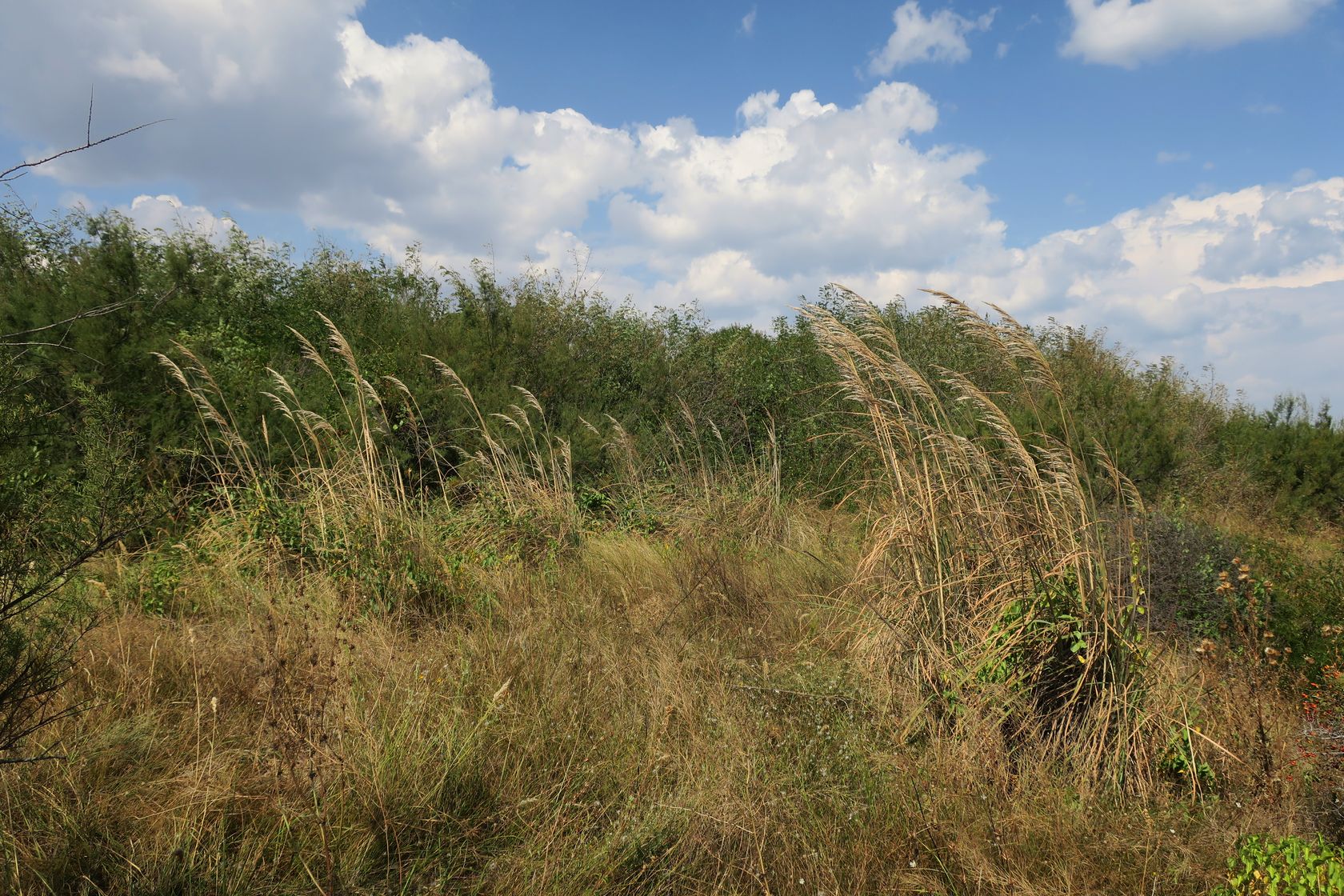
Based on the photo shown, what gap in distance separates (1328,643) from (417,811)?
525 cm

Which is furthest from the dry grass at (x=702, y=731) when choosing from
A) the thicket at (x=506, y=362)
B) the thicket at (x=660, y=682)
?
the thicket at (x=506, y=362)

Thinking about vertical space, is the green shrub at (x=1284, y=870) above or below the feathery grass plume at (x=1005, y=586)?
below

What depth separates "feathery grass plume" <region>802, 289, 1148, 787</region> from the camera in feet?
11.0

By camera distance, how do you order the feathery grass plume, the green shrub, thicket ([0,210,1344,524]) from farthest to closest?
thicket ([0,210,1344,524])
the feathery grass plume
the green shrub

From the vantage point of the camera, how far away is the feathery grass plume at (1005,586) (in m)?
3.34

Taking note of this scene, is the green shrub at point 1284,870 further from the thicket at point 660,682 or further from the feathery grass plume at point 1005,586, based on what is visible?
the feathery grass plume at point 1005,586

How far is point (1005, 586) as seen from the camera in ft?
11.7

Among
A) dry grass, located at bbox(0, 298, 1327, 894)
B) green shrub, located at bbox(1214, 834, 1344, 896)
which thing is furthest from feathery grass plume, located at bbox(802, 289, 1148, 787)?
green shrub, located at bbox(1214, 834, 1344, 896)

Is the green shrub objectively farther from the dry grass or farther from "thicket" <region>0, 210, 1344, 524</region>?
"thicket" <region>0, 210, 1344, 524</region>

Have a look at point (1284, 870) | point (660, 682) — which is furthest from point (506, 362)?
point (1284, 870)

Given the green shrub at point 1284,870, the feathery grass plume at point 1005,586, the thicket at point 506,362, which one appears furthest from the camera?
the thicket at point 506,362

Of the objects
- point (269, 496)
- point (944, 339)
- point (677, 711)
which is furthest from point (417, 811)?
point (944, 339)

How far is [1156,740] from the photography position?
3352mm

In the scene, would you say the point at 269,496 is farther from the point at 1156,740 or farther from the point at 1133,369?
the point at 1133,369
